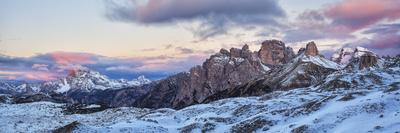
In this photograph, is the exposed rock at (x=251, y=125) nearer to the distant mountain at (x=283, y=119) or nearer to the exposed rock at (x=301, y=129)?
the distant mountain at (x=283, y=119)

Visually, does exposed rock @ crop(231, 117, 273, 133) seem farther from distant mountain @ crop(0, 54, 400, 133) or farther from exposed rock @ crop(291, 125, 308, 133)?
exposed rock @ crop(291, 125, 308, 133)

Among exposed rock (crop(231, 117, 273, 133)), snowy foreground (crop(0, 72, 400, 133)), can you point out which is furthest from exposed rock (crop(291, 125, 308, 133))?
exposed rock (crop(231, 117, 273, 133))

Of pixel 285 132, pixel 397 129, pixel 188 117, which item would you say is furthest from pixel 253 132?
pixel 188 117

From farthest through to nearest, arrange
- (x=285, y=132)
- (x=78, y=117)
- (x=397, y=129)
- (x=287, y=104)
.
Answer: (x=78, y=117)
(x=287, y=104)
(x=285, y=132)
(x=397, y=129)

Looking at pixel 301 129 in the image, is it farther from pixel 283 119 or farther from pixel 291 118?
pixel 283 119

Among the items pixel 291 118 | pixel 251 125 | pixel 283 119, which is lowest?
pixel 251 125

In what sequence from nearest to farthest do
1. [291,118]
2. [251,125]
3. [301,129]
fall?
1. [301,129]
2. [291,118]
3. [251,125]

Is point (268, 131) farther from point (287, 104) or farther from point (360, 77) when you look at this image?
point (360, 77)

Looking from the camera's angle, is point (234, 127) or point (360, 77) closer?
point (234, 127)

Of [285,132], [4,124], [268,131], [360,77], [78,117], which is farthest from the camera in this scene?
[360,77]

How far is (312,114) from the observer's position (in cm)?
5566

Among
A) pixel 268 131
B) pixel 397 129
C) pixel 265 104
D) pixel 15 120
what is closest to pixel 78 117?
pixel 15 120

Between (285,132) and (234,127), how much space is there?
12.2 m

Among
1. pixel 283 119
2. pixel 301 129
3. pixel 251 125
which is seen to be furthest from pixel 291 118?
pixel 301 129
